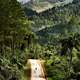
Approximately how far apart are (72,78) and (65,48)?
19230 millimetres

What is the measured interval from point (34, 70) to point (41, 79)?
22.9ft

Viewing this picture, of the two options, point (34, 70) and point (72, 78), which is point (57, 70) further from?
point (72, 78)

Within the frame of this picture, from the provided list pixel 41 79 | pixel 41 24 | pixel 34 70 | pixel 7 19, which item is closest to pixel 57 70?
pixel 34 70

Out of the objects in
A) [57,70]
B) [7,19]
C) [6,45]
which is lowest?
[57,70]

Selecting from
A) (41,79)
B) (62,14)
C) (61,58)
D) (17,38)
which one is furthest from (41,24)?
(41,79)

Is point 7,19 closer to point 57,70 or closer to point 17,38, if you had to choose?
point 17,38

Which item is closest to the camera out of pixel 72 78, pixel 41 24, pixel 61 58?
pixel 72 78

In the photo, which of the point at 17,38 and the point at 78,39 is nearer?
the point at 17,38

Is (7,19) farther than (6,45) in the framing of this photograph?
No

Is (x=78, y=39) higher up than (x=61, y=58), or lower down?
higher up

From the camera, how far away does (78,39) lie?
6756 cm

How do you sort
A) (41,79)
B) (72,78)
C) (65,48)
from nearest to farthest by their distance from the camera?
1. (72,78)
2. (41,79)
3. (65,48)

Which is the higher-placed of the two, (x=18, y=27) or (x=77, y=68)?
(x=18, y=27)

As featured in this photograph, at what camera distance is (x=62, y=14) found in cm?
17862
